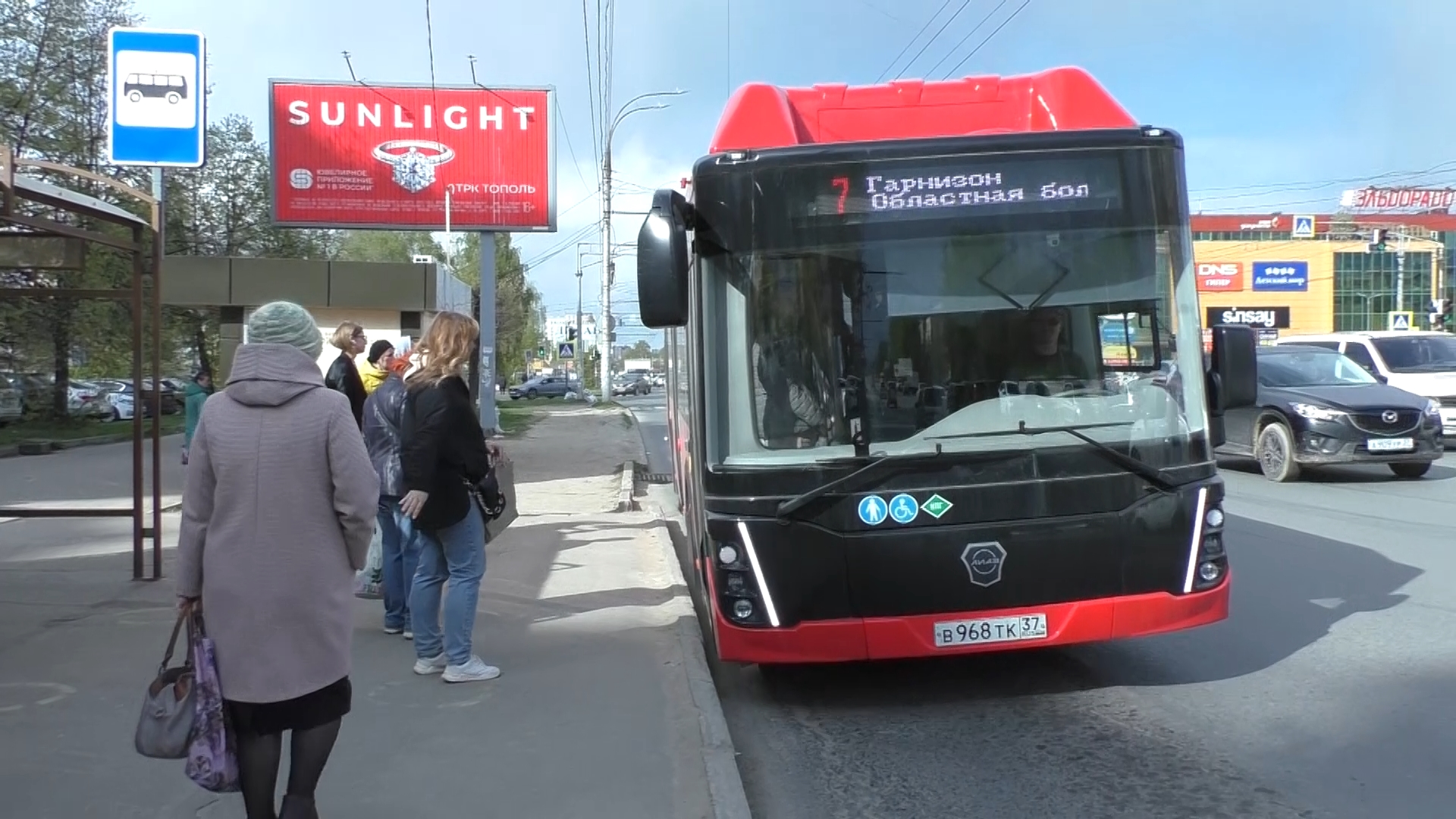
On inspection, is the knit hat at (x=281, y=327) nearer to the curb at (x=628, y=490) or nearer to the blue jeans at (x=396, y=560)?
the blue jeans at (x=396, y=560)

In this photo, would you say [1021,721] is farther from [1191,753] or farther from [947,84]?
[947,84]

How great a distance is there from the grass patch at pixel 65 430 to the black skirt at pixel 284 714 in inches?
895

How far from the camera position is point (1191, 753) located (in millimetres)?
4996

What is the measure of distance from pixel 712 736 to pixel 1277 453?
11895 millimetres

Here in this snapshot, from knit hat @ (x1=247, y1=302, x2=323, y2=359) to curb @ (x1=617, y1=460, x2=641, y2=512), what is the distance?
33.4 ft

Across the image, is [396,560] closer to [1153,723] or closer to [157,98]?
[157,98]

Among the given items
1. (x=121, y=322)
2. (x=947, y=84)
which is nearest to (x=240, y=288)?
(x=121, y=322)

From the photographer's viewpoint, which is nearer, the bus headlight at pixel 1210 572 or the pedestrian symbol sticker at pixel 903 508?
the pedestrian symbol sticker at pixel 903 508

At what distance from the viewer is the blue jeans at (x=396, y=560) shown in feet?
21.1

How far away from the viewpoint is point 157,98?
320 inches

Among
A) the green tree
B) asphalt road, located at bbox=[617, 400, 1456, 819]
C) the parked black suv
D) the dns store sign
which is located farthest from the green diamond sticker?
the dns store sign

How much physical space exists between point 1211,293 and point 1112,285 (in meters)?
73.9

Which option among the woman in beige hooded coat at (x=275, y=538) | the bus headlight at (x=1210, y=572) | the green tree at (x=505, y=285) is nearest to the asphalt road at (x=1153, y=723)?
the bus headlight at (x=1210, y=572)

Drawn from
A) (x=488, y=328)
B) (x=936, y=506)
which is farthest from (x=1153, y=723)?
(x=488, y=328)
